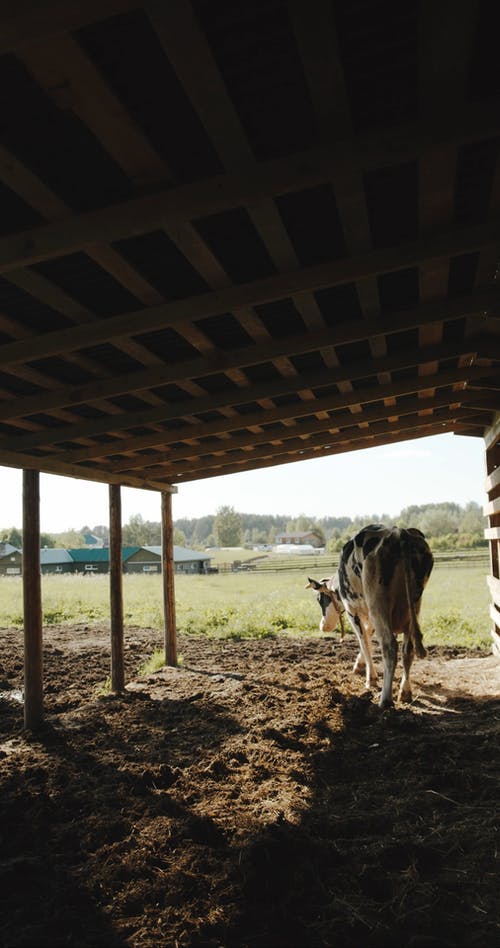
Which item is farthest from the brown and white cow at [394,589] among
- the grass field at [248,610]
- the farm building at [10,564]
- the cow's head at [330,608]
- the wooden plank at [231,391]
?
the farm building at [10,564]

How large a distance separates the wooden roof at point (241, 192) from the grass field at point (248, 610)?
7.76 meters

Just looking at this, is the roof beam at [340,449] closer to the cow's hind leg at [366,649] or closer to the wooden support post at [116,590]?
the wooden support post at [116,590]

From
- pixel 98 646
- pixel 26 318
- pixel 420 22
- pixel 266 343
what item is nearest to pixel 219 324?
pixel 266 343

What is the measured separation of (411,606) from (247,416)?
2722 millimetres

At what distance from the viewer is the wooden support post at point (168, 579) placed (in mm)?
9445

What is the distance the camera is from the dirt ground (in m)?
2.86

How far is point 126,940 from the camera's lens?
2.75m

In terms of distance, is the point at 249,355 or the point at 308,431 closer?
the point at 249,355

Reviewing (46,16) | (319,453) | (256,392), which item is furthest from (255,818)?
(319,453)

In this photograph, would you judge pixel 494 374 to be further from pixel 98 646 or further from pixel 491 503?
pixel 98 646

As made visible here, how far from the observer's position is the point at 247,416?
630 centimetres

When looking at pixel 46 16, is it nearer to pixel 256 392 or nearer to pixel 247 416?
pixel 256 392

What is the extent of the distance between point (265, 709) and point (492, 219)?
535cm

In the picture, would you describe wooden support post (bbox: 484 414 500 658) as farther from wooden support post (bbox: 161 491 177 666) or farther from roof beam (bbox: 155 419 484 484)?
wooden support post (bbox: 161 491 177 666)
